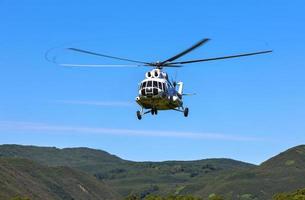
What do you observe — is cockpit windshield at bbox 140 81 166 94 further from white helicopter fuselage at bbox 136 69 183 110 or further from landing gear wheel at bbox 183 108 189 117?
landing gear wheel at bbox 183 108 189 117

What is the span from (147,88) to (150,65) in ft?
14.1

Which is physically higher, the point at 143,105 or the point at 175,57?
the point at 175,57

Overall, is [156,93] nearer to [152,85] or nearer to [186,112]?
[152,85]

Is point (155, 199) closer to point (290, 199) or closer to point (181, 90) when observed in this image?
point (290, 199)

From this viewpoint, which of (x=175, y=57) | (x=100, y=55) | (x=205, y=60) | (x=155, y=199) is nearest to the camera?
(x=100, y=55)

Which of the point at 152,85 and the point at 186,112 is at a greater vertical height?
the point at 152,85

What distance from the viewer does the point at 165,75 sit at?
168ft

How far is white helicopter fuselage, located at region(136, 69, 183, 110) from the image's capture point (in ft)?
157

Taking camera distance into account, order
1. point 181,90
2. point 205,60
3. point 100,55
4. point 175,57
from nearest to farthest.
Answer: point 100,55, point 205,60, point 175,57, point 181,90

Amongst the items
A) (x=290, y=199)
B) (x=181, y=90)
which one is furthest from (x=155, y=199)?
(x=181, y=90)

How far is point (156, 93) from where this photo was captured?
157 feet

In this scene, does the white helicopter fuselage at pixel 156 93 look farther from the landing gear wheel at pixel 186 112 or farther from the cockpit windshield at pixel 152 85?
the landing gear wheel at pixel 186 112

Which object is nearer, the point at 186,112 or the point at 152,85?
the point at 152,85

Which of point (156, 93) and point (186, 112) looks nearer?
point (156, 93)
